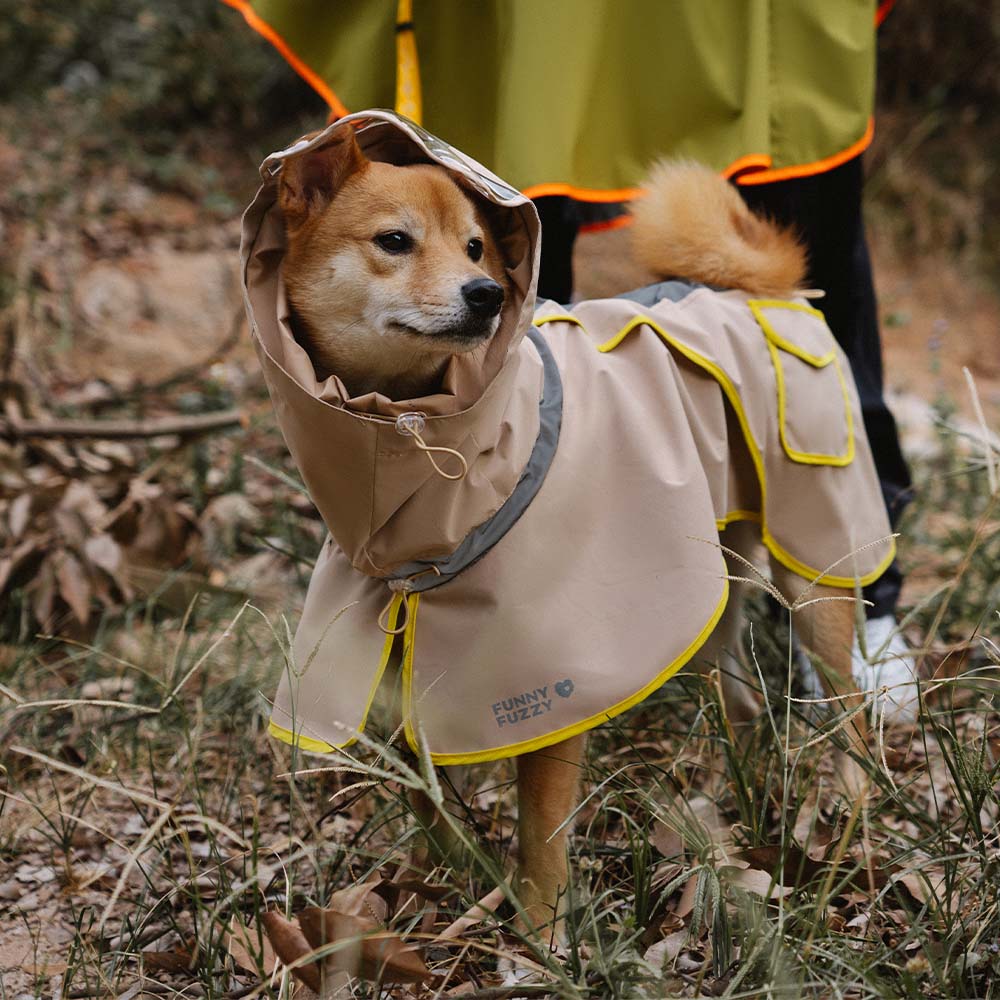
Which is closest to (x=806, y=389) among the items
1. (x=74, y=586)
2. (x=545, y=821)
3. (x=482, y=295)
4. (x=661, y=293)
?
(x=661, y=293)

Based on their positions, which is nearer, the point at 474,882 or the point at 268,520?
the point at 474,882

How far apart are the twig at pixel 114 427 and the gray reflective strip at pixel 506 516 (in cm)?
173

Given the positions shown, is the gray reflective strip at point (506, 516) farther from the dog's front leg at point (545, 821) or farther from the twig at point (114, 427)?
the twig at point (114, 427)

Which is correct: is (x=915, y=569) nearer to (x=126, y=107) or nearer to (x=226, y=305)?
(x=226, y=305)

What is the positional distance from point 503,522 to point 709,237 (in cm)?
90

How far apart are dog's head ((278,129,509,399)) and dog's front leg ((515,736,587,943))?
2.14 ft

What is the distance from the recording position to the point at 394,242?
1949 millimetres

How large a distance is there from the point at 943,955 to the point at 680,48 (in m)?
1.84

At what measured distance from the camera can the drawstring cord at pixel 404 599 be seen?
1.76 m

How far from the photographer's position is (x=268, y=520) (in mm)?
3479

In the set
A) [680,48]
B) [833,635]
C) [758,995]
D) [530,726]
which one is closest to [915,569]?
[833,635]

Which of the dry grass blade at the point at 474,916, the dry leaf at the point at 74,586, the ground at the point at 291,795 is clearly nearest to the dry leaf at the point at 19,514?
the ground at the point at 291,795

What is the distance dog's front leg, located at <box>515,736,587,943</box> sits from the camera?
1.80 meters

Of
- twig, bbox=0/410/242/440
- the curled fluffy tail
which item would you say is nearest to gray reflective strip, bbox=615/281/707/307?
the curled fluffy tail
